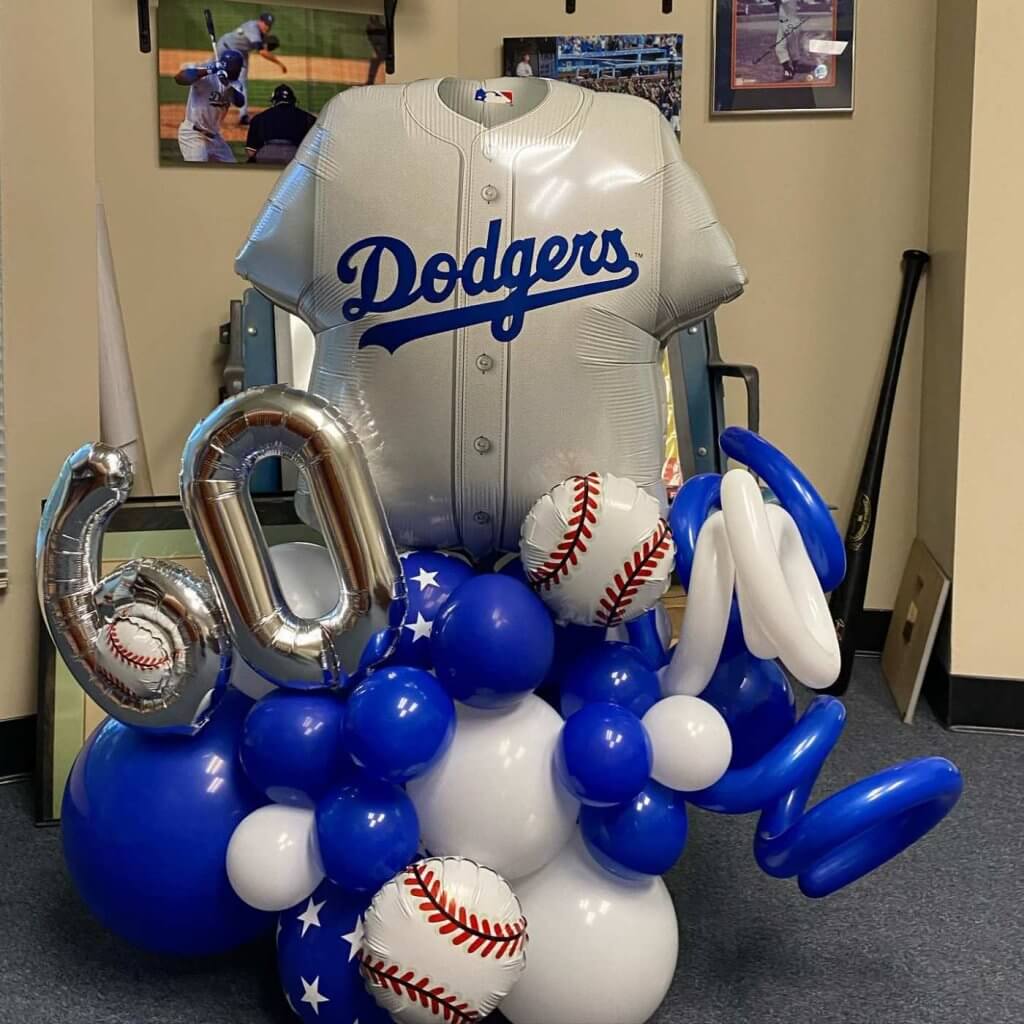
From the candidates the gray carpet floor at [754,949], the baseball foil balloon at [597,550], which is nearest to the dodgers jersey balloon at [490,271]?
the baseball foil balloon at [597,550]

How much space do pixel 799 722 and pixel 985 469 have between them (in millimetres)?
1344

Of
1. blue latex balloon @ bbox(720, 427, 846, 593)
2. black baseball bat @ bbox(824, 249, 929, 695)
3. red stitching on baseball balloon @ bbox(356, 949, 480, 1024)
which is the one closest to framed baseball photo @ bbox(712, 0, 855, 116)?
black baseball bat @ bbox(824, 249, 929, 695)

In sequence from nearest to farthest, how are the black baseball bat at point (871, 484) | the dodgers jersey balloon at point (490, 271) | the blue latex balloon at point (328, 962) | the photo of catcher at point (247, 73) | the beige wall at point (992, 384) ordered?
1. the blue latex balloon at point (328, 962)
2. the dodgers jersey balloon at point (490, 271)
3. the beige wall at point (992, 384)
4. the photo of catcher at point (247, 73)
5. the black baseball bat at point (871, 484)

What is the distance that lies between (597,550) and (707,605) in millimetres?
177

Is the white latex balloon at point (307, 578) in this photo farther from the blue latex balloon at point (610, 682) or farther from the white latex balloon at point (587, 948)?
the white latex balloon at point (587, 948)

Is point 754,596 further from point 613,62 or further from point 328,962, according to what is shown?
point 613,62

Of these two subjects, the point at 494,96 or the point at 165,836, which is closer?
Result: the point at 165,836

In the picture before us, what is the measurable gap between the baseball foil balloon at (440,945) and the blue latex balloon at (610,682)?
0.27 meters

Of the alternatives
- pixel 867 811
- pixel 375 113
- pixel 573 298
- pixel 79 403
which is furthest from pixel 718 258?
pixel 79 403

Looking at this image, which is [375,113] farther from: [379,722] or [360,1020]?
[360,1020]

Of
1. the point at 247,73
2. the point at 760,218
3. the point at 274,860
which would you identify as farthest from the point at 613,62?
the point at 274,860

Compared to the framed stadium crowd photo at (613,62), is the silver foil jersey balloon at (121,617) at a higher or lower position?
lower

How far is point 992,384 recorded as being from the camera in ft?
8.52

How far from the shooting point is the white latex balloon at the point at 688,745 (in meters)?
1.40
